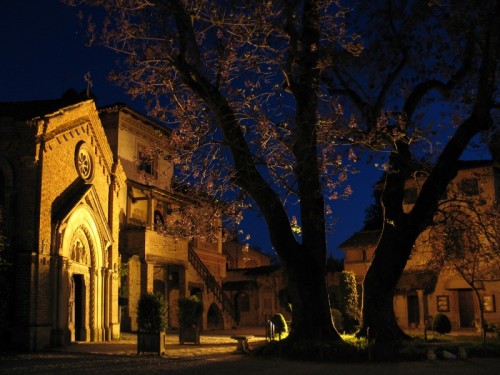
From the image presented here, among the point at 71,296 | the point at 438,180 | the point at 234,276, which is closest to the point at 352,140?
the point at 438,180

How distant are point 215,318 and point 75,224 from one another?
62.6 ft

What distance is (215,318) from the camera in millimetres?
40188

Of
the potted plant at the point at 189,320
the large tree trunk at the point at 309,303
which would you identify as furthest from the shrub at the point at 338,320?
the large tree trunk at the point at 309,303

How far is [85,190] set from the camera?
76.4 feet

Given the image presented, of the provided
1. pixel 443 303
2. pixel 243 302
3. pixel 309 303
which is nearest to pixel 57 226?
pixel 309 303

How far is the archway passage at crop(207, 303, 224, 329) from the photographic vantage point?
3859 cm

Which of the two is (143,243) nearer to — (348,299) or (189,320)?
(189,320)

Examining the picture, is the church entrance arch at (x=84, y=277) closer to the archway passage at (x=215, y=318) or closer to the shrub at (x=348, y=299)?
the shrub at (x=348, y=299)

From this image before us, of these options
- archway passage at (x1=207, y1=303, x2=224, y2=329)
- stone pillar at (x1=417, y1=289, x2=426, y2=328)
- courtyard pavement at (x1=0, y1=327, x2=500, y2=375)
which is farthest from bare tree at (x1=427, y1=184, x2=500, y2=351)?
archway passage at (x1=207, y1=303, x2=224, y2=329)

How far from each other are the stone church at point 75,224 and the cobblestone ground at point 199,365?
241cm

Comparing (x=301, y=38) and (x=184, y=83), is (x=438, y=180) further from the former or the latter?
(x=184, y=83)

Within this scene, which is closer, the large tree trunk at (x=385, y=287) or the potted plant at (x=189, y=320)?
the large tree trunk at (x=385, y=287)

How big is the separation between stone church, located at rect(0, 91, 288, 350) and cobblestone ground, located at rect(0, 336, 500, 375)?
2.41 metres

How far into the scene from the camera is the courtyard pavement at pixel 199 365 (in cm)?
1419
